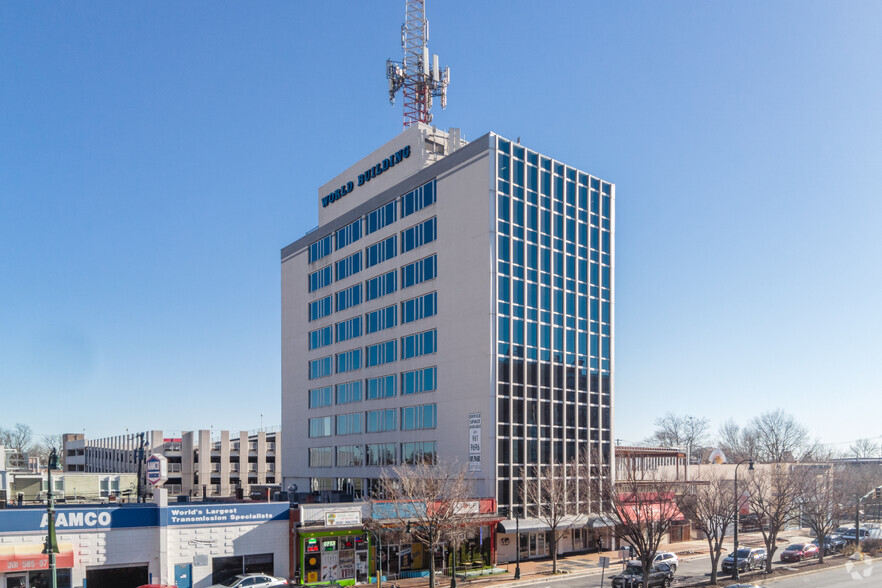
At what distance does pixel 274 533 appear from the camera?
4488cm

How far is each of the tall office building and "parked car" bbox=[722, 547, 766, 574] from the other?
44.1 feet

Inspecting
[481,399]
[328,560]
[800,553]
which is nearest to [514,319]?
[481,399]

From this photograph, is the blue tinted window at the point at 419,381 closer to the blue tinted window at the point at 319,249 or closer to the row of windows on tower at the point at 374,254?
the row of windows on tower at the point at 374,254

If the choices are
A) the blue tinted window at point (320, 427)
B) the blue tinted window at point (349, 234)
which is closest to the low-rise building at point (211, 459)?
the blue tinted window at point (320, 427)

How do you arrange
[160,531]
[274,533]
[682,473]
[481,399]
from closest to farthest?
[160,531] < [274,533] < [481,399] < [682,473]

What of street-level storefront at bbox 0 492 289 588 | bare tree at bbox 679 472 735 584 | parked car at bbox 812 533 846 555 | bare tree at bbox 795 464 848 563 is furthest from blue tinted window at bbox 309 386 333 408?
parked car at bbox 812 533 846 555

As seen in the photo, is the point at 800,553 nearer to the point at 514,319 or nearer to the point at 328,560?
the point at 514,319

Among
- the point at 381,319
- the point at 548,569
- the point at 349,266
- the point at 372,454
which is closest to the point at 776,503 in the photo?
the point at 548,569

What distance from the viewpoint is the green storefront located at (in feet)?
148

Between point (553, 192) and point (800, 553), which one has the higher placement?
point (553, 192)

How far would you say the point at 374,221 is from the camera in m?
71.4

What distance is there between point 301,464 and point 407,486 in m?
37.1

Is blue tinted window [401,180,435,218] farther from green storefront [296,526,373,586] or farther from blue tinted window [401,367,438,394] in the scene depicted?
green storefront [296,526,373,586]

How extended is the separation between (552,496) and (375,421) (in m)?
21.3
